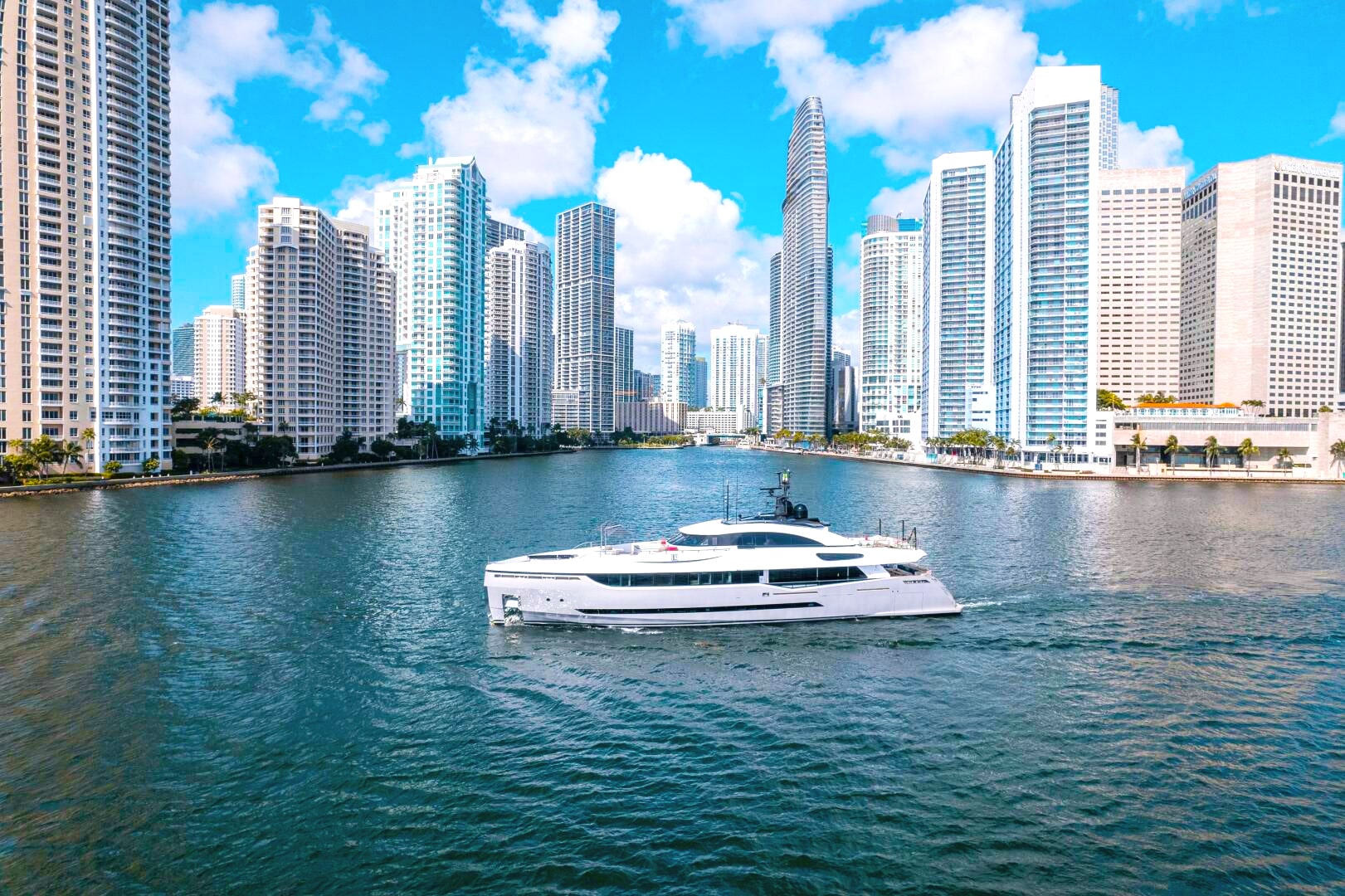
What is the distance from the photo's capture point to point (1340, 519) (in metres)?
75.8

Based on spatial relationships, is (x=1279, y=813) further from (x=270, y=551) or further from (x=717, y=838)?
(x=270, y=551)

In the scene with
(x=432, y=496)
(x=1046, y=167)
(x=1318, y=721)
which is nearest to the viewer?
(x=1318, y=721)

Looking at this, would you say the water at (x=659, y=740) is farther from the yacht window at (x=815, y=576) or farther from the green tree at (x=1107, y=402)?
the green tree at (x=1107, y=402)

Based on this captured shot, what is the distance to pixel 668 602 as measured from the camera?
106 feet

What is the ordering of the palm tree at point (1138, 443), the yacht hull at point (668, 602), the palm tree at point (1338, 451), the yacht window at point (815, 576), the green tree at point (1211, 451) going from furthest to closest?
1. the palm tree at point (1138, 443)
2. the green tree at point (1211, 451)
3. the palm tree at point (1338, 451)
4. the yacht window at point (815, 576)
5. the yacht hull at point (668, 602)

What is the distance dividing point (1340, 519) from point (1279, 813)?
83154 mm

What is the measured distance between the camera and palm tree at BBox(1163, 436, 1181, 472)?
477 ft

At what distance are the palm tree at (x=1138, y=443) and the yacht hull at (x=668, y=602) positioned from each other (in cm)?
14235

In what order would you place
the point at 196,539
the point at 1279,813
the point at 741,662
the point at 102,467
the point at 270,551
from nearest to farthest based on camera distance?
the point at 1279,813 < the point at 741,662 < the point at 270,551 < the point at 196,539 < the point at 102,467

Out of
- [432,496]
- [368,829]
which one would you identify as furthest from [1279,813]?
[432,496]

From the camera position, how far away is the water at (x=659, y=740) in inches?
618

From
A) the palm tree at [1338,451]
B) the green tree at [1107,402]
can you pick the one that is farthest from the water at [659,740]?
the green tree at [1107,402]

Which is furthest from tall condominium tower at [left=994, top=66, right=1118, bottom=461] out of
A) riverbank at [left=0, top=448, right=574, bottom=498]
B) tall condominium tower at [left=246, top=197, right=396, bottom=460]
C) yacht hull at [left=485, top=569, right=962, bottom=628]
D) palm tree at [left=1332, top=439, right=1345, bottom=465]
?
tall condominium tower at [left=246, top=197, right=396, bottom=460]

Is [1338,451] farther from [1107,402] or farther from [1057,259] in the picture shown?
[1057,259]
